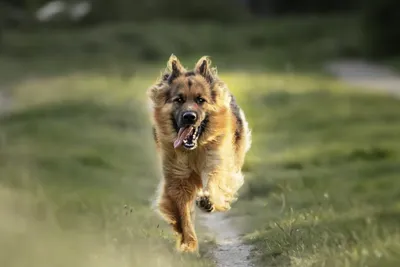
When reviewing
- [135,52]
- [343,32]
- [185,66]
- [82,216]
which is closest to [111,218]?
[82,216]

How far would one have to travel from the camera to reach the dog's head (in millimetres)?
1048

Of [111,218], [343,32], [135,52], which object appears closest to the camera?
[111,218]

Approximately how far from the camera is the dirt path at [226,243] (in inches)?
42.9

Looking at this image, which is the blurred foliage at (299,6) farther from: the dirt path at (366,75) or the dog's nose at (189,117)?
the dog's nose at (189,117)

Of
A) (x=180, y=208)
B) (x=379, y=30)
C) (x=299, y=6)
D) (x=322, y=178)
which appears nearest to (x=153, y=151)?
(x=180, y=208)

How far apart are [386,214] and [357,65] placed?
919mm

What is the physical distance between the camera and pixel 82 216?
1206 mm

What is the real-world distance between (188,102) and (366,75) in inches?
47.9

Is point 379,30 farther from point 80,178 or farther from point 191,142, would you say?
point 191,142

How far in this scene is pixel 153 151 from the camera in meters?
1.22

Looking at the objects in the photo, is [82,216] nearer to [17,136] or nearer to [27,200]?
[27,200]

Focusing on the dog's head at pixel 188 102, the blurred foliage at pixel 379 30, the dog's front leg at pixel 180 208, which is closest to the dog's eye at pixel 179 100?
the dog's head at pixel 188 102

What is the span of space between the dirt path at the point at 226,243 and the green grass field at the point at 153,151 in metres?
0.02

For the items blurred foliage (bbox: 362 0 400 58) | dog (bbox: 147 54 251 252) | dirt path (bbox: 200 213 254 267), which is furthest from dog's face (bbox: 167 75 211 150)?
blurred foliage (bbox: 362 0 400 58)
